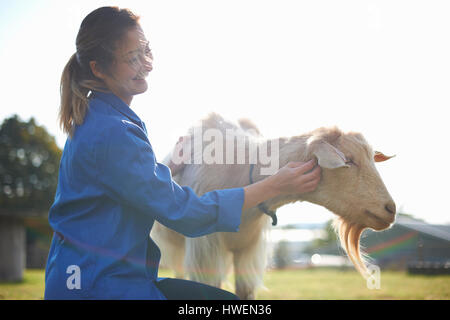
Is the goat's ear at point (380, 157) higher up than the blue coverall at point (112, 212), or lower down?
higher up

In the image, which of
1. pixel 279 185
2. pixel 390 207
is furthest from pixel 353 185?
pixel 279 185

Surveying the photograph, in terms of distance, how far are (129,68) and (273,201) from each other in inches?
57.4

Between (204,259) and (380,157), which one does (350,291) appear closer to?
(204,259)

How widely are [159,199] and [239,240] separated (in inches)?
76.0

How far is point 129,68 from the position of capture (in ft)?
6.49

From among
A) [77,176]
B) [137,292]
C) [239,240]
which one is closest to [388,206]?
[239,240]

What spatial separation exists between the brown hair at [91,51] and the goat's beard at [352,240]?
2.02m

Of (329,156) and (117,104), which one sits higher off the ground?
(117,104)

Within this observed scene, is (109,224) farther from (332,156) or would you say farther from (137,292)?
(332,156)

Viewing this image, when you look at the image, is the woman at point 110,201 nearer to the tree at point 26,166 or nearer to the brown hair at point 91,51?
the brown hair at point 91,51

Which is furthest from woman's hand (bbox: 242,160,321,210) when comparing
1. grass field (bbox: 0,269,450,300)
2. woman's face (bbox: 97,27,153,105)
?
grass field (bbox: 0,269,450,300)

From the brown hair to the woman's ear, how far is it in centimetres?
1

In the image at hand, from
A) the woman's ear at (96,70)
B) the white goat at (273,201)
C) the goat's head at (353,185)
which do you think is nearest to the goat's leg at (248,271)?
the white goat at (273,201)

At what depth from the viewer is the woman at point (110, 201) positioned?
157 centimetres
